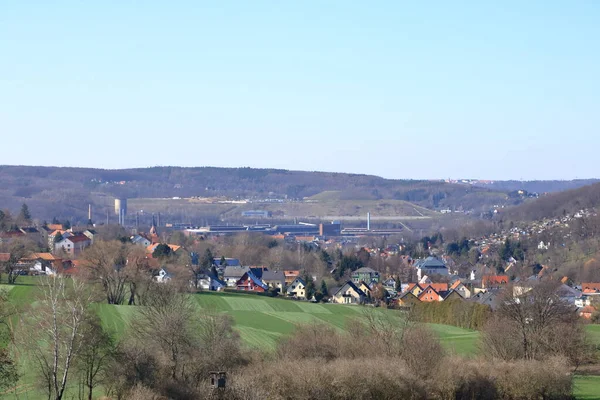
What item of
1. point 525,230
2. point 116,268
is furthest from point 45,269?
point 525,230

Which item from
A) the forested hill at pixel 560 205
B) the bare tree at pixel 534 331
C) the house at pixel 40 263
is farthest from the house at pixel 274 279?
the forested hill at pixel 560 205

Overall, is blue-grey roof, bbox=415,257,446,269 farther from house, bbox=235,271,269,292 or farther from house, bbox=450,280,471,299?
house, bbox=235,271,269,292

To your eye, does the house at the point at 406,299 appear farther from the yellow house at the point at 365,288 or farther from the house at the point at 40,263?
the house at the point at 40,263

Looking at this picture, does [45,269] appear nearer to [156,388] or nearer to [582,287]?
[582,287]

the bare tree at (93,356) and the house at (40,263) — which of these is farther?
the house at (40,263)

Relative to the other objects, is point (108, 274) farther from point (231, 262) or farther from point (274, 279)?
point (231, 262)

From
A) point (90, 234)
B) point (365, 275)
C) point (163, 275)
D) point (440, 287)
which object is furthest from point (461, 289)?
point (90, 234)

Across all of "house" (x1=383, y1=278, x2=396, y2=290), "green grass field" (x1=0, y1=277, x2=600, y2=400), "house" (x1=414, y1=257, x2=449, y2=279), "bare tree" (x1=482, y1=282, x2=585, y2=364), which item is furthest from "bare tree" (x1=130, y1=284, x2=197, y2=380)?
"house" (x1=414, y1=257, x2=449, y2=279)
